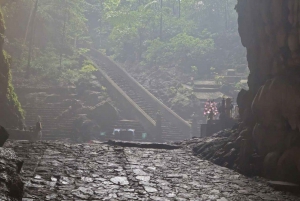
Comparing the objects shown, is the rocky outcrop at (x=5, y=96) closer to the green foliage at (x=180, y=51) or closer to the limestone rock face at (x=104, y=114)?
the limestone rock face at (x=104, y=114)

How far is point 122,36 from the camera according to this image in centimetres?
4878

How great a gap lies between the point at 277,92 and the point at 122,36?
38954mm

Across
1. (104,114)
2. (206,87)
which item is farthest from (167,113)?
(206,87)

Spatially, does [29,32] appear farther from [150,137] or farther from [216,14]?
[216,14]

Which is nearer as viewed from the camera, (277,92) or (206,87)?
(277,92)

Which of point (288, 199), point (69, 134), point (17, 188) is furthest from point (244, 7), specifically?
point (69, 134)

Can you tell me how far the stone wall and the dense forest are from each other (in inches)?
881

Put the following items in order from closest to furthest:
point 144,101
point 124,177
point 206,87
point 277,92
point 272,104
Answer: point 124,177, point 277,92, point 272,104, point 144,101, point 206,87

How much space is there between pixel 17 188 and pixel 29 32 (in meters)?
32.4

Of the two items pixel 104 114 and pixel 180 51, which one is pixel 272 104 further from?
pixel 180 51

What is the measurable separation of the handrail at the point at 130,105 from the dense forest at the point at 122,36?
69.9 inches

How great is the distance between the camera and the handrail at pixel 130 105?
29.5 metres

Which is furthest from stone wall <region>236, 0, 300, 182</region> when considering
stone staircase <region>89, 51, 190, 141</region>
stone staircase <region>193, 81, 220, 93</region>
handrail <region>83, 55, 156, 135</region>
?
stone staircase <region>193, 81, 220, 93</region>

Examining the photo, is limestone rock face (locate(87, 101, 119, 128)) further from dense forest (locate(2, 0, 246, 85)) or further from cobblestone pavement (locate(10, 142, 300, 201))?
cobblestone pavement (locate(10, 142, 300, 201))
